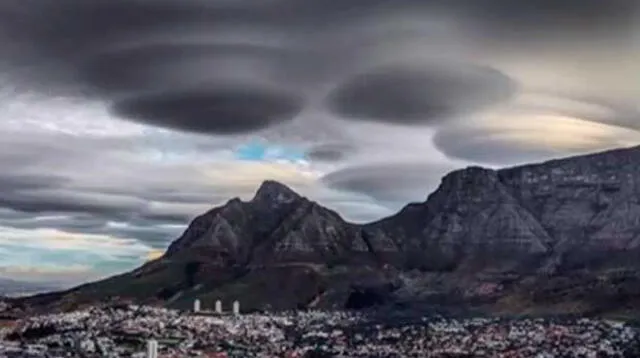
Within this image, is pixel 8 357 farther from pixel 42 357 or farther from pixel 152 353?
pixel 152 353

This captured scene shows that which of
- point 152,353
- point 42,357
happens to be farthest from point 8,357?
point 152,353
